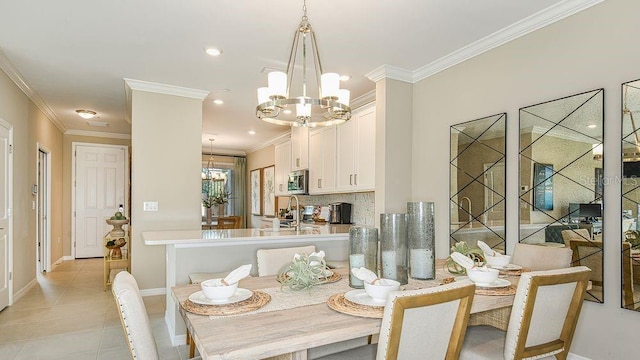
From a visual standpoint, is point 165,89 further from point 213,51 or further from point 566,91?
point 566,91

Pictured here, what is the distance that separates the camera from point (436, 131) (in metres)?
3.69

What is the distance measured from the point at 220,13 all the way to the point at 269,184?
5.75 meters

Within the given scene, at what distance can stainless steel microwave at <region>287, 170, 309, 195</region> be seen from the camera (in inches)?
227

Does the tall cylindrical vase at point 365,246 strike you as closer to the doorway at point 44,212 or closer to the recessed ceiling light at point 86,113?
the recessed ceiling light at point 86,113

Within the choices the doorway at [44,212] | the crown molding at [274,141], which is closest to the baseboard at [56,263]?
the doorway at [44,212]

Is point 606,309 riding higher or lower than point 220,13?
lower

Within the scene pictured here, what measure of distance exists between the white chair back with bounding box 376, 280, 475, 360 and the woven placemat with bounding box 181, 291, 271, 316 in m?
0.54

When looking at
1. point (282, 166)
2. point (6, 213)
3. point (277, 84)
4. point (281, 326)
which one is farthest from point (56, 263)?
point (281, 326)

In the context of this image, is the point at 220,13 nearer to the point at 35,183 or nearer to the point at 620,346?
the point at 620,346

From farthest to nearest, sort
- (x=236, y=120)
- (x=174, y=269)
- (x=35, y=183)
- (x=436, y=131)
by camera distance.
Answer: (x=236, y=120) → (x=35, y=183) → (x=436, y=131) → (x=174, y=269)

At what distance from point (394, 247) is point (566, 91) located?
1790mm

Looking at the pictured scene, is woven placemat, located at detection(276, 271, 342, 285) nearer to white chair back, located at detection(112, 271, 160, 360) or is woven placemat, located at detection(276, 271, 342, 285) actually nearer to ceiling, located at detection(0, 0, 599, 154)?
white chair back, located at detection(112, 271, 160, 360)

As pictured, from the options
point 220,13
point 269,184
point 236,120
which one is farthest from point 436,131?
point 269,184

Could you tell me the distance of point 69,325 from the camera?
11.1 feet
